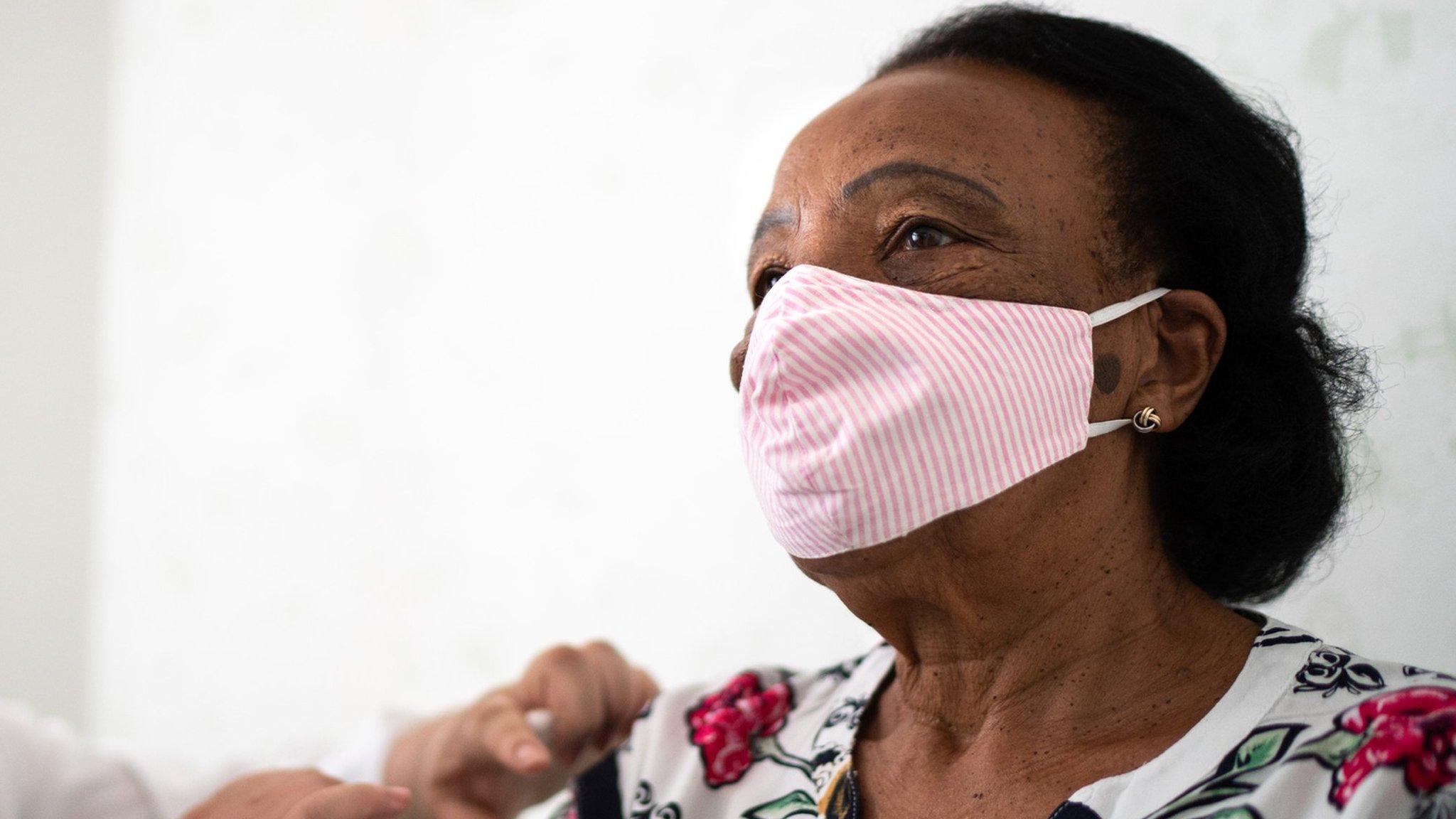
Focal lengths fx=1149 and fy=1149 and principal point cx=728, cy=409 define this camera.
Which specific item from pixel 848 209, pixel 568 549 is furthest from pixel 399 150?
pixel 848 209

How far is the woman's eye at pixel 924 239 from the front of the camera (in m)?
1.05

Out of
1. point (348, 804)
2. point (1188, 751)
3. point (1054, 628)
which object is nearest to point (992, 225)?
point (1054, 628)

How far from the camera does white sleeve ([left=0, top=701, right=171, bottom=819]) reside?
1402 millimetres

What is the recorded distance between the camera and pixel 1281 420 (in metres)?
1.14

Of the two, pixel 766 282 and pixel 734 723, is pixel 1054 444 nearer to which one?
pixel 766 282

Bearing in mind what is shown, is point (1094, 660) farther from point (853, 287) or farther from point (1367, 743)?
point (853, 287)

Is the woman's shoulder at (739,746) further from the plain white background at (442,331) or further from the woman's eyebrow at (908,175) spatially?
the woman's eyebrow at (908,175)

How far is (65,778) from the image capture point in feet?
4.71

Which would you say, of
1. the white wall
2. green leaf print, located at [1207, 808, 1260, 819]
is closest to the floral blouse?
green leaf print, located at [1207, 808, 1260, 819]

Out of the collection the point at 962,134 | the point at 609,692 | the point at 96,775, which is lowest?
the point at 96,775

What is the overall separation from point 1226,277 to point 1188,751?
0.45 m

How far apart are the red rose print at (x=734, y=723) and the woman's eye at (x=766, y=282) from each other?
1.50ft

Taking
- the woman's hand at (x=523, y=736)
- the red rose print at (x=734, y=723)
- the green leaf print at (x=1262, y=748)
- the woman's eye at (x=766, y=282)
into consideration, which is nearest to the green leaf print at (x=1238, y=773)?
the green leaf print at (x=1262, y=748)

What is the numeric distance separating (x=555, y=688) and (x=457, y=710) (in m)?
0.17
